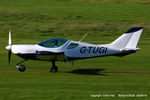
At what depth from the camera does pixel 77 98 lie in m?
13.1

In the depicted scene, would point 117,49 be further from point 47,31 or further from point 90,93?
point 47,31

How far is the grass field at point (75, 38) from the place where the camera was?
1441 centimetres

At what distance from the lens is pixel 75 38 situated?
3572cm

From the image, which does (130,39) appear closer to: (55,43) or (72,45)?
(72,45)

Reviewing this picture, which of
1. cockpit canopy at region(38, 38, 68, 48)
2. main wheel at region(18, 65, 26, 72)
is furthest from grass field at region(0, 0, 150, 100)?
cockpit canopy at region(38, 38, 68, 48)

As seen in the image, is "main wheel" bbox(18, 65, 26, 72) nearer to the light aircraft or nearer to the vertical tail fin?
the light aircraft

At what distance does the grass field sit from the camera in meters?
14.4

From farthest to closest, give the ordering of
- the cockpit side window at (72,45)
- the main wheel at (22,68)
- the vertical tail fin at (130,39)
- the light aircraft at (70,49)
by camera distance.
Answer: the main wheel at (22,68) → the cockpit side window at (72,45) → the light aircraft at (70,49) → the vertical tail fin at (130,39)

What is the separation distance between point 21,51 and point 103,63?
5.54 metres

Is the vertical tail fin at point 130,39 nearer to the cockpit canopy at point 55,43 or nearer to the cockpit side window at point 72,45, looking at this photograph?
the cockpit side window at point 72,45

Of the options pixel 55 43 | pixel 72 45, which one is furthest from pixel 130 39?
pixel 55 43

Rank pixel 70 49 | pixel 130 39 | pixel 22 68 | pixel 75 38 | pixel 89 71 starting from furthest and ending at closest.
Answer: pixel 75 38 → pixel 89 71 → pixel 22 68 → pixel 70 49 → pixel 130 39

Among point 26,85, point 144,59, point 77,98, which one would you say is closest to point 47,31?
point 144,59

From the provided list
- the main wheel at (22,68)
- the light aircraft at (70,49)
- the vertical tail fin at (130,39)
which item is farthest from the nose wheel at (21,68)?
the vertical tail fin at (130,39)
